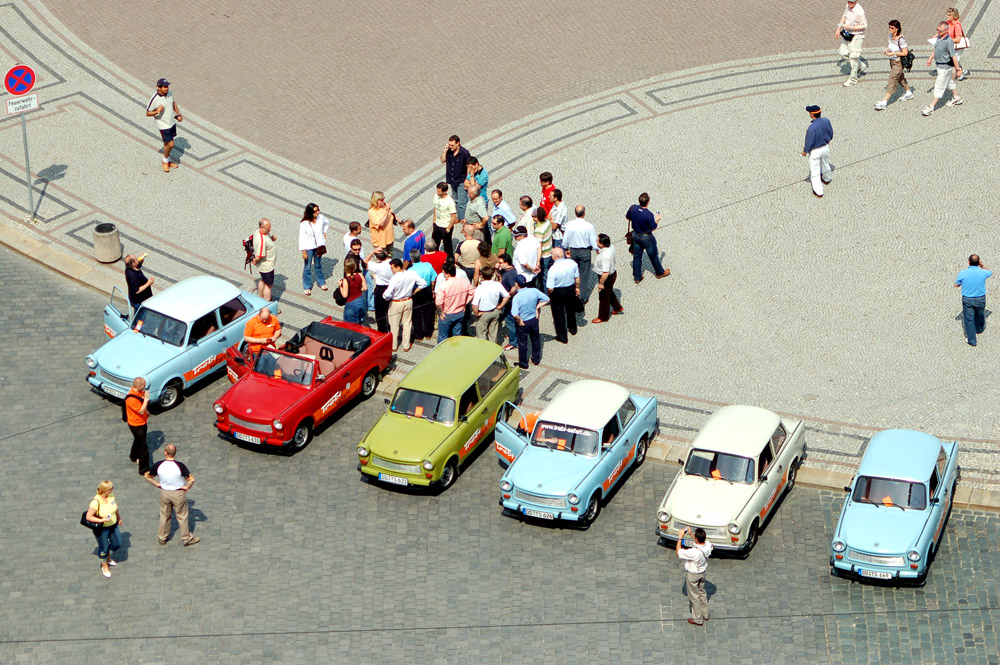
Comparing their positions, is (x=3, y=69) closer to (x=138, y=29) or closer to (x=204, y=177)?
(x=138, y=29)

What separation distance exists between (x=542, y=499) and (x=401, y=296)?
5.89 m

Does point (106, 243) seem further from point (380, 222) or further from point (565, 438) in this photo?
point (565, 438)

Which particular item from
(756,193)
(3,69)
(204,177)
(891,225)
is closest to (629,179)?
(756,193)

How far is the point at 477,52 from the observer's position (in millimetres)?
35188

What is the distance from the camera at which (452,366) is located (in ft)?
78.5

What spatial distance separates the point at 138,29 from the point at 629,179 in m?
13.7

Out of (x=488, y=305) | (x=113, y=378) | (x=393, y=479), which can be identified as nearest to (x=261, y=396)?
(x=113, y=378)

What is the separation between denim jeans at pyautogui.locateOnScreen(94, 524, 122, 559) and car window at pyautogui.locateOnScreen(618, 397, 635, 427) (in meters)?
8.02

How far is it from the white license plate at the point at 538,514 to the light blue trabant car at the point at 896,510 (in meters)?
4.25

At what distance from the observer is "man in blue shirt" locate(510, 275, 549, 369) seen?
994 inches

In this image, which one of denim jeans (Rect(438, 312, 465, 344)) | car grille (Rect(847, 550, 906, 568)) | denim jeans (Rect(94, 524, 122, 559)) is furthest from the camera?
denim jeans (Rect(438, 312, 465, 344))

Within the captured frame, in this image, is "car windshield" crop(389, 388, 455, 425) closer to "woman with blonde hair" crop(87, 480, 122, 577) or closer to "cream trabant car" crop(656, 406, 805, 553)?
Result: "cream trabant car" crop(656, 406, 805, 553)

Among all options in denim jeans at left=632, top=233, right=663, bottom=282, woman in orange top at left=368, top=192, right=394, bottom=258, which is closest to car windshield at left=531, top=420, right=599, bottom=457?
denim jeans at left=632, top=233, right=663, bottom=282

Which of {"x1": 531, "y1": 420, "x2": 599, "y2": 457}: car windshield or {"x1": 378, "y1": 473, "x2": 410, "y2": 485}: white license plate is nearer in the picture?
{"x1": 531, "y1": 420, "x2": 599, "y2": 457}: car windshield
